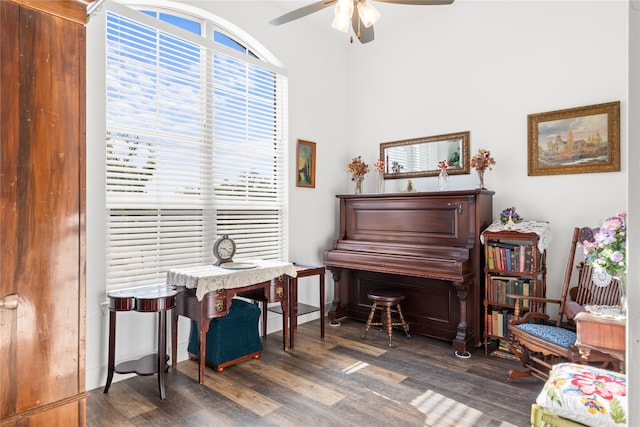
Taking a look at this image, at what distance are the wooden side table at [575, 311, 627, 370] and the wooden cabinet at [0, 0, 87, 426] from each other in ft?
8.24

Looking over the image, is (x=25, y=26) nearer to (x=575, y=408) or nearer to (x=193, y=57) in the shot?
(x=193, y=57)

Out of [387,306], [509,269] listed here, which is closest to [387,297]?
[387,306]

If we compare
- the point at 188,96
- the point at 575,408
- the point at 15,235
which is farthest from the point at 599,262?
the point at 188,96

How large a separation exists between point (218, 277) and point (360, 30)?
82.2 inches

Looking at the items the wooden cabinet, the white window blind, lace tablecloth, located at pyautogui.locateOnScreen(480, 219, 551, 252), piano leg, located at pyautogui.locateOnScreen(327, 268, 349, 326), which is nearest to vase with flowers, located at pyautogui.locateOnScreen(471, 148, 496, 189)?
lace tablecloth, located at pyautogui.locateOnScreen(480, 219, 551, 252)

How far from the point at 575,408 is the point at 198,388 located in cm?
238

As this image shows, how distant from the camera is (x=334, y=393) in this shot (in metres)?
2.79

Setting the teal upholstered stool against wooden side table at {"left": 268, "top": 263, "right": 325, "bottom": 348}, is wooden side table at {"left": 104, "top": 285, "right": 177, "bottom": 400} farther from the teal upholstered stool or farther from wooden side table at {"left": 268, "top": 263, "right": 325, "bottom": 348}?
wooden side table at {"left": 268, "top": 263, "right": 325, "bottom": 348}

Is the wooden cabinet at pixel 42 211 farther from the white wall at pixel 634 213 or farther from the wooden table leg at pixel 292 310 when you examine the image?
the wooden table leg at pixel 292 310

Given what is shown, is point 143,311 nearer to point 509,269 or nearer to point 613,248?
point 613,248

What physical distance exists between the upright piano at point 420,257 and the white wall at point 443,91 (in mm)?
426

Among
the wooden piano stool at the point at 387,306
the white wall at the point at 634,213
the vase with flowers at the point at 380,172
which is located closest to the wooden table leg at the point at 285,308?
the wooden piano stool at the point at 387,306

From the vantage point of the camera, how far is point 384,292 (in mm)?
Answer: 4043

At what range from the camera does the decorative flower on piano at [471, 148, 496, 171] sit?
148 inches
